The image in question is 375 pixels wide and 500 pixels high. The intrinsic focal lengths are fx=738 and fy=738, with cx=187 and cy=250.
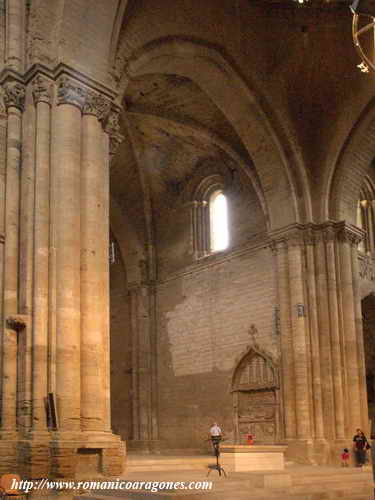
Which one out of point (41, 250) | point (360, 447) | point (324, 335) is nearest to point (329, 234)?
point (324, 335)

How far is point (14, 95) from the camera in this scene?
14852 mm

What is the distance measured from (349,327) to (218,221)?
6.34 meters

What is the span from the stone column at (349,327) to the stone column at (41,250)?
1054cm

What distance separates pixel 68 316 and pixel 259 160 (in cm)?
1047

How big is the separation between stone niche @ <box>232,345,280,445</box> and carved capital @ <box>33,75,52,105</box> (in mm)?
11041

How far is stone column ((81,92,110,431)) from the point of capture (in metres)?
13.7

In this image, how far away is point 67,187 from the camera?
1431cm

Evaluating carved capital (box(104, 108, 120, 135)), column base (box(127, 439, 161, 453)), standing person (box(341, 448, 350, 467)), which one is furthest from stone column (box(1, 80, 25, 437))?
column base (box(127, 439, 161, 453))

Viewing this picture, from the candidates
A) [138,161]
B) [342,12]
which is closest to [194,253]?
[138,161]

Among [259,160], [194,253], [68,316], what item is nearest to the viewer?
[68,316]

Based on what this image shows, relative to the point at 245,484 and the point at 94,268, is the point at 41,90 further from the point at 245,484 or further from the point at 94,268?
the point at 245,484

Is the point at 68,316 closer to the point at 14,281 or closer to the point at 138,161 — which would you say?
the point at 14,281

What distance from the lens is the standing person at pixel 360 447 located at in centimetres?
1970

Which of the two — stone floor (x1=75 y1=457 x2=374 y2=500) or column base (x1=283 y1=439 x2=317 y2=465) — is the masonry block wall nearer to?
column base (x1=283 y1=439 x2=317 y2=465)
